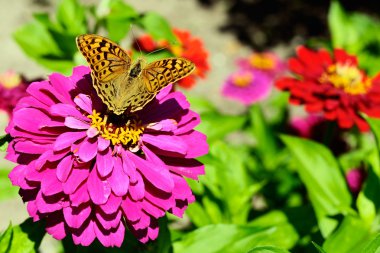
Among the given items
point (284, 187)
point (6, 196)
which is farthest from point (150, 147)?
point (284, 187)

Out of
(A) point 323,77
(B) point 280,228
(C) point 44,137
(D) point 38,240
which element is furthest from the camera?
(A) point 323,77

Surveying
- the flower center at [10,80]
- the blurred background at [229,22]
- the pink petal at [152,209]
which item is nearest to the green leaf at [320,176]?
the pink petal at [152,209]

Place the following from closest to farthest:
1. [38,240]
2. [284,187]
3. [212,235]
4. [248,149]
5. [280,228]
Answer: [38,240] < [212,235] < [280,228] < [284,187] < [248,149]

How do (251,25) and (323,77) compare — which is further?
(251,25)

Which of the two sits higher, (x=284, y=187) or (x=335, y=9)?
(x=335, y=9)

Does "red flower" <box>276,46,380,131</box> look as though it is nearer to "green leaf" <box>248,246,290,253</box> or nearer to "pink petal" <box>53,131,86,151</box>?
"green leaf" <box>248,246,290,253</box>

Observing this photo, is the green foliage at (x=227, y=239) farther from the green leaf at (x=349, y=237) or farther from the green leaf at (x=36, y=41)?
the green leaf at (x=36, y=41)

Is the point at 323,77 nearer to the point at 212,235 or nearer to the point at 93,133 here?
the point at 212,235
